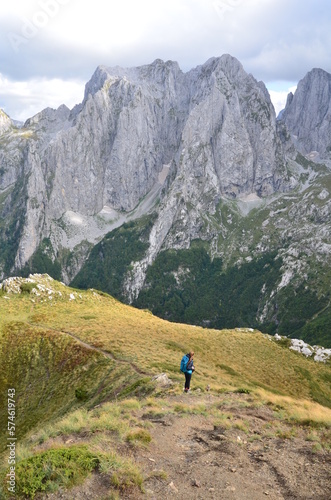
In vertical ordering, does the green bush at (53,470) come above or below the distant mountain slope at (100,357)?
above

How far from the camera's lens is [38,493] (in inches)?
540

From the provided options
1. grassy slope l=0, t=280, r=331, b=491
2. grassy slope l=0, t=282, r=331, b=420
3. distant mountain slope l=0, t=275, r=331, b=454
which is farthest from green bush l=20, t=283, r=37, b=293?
grassy slope l=0, t=280, r=331, b=491

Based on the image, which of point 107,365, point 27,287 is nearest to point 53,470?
point 107,365

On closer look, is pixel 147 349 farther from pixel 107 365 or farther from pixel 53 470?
pixel 53 470

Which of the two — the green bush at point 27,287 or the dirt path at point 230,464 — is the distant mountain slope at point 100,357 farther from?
the dirt path at point 230,464

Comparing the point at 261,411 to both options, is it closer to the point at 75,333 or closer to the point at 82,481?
the point at 82,481

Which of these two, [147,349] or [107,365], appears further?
[147,349]

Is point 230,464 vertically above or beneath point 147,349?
above

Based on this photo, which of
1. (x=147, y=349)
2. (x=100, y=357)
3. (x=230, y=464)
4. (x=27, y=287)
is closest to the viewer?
(x=230, y=464)

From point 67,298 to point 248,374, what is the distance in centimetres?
5445

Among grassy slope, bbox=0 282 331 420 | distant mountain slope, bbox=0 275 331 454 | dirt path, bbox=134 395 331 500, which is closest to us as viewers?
dirt path, bbox=134 395 331 500

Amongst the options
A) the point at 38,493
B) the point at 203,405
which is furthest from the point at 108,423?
the point at 203,405

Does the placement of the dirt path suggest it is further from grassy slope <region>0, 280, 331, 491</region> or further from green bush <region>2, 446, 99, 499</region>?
green bush <region>2, 446, 99, 499</region>

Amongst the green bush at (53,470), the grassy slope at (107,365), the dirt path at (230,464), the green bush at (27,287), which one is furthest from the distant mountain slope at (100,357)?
the green bush at (53,470)
